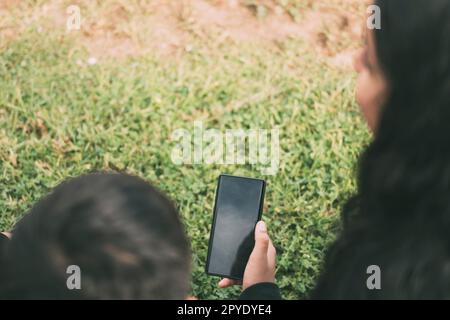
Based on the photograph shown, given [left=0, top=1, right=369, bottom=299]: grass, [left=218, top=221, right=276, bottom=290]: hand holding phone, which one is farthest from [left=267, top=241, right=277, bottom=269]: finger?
[left=0, top=1, right=369, bottom=299]: grass

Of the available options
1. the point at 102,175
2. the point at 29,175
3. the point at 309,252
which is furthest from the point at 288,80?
the point at 102,175

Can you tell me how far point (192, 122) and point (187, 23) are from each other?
2.15 ft

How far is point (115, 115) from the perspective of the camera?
312 centimetres

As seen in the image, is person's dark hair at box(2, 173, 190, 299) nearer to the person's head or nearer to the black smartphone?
the person's head

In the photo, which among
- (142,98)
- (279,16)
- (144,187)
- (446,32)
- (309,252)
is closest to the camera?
(446,32)

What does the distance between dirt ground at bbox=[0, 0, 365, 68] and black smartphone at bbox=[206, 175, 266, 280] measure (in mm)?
1539

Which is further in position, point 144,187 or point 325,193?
point 325,193

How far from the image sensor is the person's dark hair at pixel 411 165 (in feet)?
3.87

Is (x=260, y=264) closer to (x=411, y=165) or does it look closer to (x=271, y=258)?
(x=271, y=258)

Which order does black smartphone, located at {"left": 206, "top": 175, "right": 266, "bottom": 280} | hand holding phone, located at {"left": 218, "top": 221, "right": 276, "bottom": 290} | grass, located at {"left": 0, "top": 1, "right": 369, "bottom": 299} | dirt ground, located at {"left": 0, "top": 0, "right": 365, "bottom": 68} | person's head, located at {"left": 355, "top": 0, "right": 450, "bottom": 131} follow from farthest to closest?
dirt ground, located at {"left": 0, "top": 0, "right": 365, "bottom": 68} < grass, located at {"left": 0, "top": 1, "right": 369, "bottom": 299} < black smartphone, located at {"left": 206, "top": 175, "right": 266, "bottom": 280} < hand holding phone, located at {"left": 218, "top": 221, "right": 276, "bottom": 290} < person's head, located at {"left": 355, "top": 0, "right": 450, "bottom": 131}

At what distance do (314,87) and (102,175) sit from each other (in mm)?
2037

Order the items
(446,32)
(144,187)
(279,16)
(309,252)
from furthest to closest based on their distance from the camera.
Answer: (279,16) → (309,252) → (144,187) → (446,32)

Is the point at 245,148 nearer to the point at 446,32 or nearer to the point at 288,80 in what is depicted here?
the point at 288,80

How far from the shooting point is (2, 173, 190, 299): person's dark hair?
121 cm
